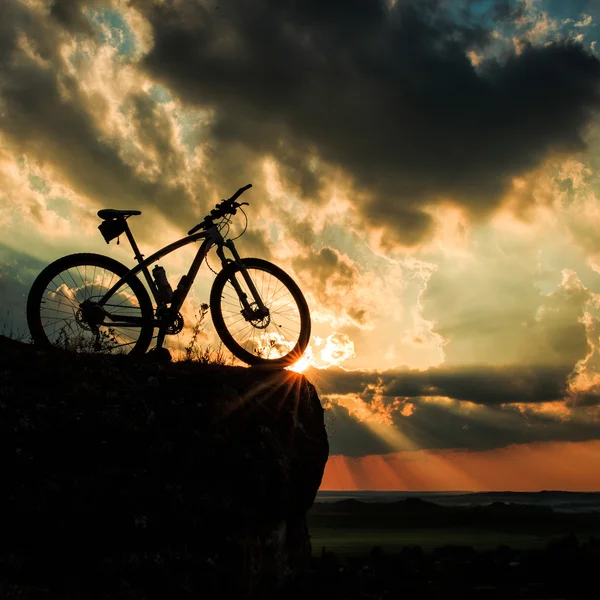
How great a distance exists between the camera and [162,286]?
837 cm

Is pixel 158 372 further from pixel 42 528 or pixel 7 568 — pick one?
pixel 7 568

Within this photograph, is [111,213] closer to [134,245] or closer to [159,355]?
[134,245]

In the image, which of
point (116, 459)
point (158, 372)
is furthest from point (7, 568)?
point (158, 372)

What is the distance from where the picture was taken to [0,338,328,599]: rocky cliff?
5.54 meters

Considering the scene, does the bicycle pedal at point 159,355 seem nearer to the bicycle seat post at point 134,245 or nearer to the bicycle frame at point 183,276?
the bicycle frame at point 183,276

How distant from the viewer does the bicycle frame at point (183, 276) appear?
27.3 feet

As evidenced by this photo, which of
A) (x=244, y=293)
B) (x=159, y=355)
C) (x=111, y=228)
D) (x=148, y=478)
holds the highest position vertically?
(x=111, y=228)

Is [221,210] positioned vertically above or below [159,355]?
above

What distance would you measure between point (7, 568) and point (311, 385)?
15.5 feet

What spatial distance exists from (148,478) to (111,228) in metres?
3.80

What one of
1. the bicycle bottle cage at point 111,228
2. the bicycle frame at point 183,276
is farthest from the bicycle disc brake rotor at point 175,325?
the bicycle bottle cage at point 111,228

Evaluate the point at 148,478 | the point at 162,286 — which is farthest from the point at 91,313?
the point at 148,478

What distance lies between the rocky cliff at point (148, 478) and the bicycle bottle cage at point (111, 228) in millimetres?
1865

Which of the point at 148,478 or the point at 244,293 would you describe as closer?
the point at 148,478
